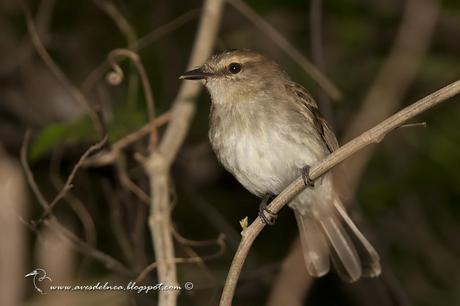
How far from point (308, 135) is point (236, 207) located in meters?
2.46

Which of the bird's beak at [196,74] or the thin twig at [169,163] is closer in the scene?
the thin twig at [169,163]

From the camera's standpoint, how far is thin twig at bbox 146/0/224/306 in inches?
177

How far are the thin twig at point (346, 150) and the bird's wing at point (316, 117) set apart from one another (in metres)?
1.35

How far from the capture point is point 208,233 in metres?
7.09

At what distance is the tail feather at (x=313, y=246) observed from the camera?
211 inches

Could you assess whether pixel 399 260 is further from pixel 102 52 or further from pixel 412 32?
pixel 102 52

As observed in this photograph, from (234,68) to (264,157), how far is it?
2.25 ft

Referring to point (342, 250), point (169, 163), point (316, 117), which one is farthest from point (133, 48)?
point (342, 250)

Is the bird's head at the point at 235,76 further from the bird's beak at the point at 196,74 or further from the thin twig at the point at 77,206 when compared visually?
the thin twig at the point at 77,206

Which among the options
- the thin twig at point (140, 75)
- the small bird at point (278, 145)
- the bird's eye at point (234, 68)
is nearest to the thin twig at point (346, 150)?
the small bird at point (278, 145)

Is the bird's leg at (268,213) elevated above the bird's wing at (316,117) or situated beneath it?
situated beneath

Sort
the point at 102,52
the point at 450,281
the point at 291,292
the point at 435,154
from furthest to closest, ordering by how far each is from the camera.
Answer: the point at 102,52 → the point at 450,281 → the point at 435,154 → the point at 291,292

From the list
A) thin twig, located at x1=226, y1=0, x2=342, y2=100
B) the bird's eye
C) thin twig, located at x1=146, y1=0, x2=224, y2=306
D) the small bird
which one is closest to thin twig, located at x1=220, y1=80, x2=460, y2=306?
thin twig, located at x1=146, y1=0, x2=224, y2=306

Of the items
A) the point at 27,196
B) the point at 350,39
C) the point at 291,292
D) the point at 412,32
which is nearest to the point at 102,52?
the point at 27,196
